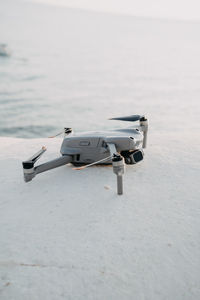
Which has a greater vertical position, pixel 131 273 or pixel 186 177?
pixel 186 177

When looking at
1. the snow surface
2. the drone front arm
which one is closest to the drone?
the drone front arm

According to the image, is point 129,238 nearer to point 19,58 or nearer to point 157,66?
point 157,66

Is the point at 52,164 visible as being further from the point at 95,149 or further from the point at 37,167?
the point at 95,149

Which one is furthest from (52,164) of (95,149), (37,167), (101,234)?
(101,234)

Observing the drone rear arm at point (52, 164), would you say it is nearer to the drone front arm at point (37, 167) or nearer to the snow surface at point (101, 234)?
the drone front arm at point (37, 167)

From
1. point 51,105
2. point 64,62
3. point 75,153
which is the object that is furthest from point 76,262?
point 64,62

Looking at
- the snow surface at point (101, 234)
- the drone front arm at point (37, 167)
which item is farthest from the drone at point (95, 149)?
the snow surface at point (101, 234)

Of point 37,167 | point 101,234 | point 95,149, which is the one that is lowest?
point 101,234

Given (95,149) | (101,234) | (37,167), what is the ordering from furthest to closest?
(95,149) → (37,167) → (101,234)
